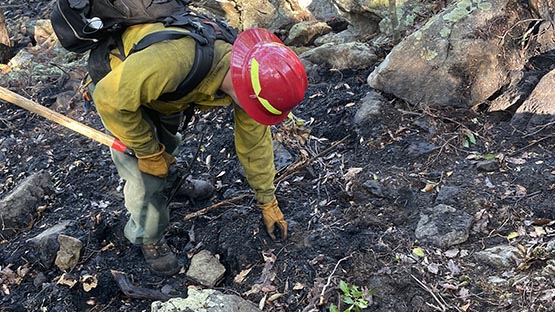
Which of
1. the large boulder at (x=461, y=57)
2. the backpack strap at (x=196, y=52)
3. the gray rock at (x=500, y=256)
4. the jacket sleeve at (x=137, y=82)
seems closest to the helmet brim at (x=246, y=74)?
the backpack strap at (x=196, y=52)

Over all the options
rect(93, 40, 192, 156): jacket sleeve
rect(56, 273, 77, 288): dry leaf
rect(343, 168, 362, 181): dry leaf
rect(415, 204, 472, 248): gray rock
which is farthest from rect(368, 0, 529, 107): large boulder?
rect(56, 273, 77, 288): dry leaf

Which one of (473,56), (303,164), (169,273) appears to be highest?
(473,56)

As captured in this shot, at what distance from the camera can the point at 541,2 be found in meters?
4.51

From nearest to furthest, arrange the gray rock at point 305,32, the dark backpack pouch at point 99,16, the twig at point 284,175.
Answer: the dark backpack pouch at point 99,16 → the twig at point 284,175 → the gray rock at point 305,32

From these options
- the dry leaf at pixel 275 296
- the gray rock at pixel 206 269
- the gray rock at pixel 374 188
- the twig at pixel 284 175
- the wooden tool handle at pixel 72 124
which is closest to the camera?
the dry leaf at pixel 275 296

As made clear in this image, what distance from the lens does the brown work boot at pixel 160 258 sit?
3715mm

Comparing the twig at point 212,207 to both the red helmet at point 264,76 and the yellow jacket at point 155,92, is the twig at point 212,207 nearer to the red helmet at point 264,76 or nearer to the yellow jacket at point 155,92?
the yellow jacket at point 155,92

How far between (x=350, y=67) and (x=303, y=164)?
1.59m

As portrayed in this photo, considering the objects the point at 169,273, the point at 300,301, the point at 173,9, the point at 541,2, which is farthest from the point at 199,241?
Answer: the point at 541,2

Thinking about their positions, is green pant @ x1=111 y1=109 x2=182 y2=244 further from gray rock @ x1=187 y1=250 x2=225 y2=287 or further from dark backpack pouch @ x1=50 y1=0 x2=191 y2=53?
dark backpack pouch @ x1=50 y1=0 x2=191 y2=53

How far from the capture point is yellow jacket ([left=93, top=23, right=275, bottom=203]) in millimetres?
2863

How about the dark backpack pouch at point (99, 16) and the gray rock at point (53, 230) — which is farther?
the gray rock at point (53, 230)

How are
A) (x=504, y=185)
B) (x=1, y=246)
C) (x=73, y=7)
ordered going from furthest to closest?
(x=1, y=246) < (x=504, y=185) < (x=73, y=7)

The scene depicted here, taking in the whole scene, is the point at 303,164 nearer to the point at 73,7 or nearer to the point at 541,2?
the point at 73,7
